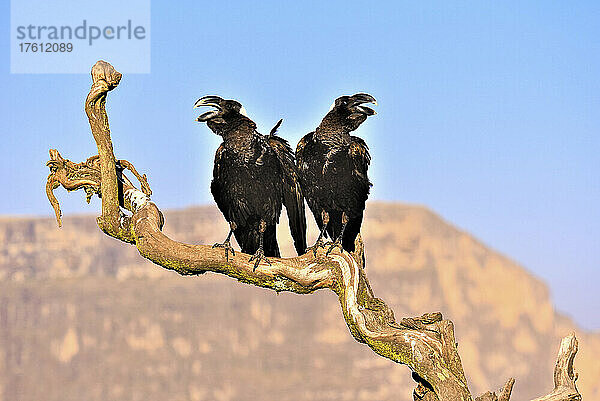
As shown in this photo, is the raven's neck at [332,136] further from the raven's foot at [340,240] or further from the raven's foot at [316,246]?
the raven's foot at [316,246]

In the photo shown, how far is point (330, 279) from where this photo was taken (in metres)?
8.11

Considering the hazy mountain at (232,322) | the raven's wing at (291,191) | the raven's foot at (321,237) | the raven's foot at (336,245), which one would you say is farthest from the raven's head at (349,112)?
the hazy mountain at (232,322)

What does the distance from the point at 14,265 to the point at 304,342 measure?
3584 cm

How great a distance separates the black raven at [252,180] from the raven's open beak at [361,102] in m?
0.86

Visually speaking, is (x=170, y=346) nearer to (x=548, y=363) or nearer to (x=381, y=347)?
(x=548, y=363)

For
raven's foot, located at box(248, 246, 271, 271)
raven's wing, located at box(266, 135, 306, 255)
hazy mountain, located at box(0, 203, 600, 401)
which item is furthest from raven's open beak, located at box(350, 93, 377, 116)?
hazy mountain, located at box(0, 203, 600, 401)

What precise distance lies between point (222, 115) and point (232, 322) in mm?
76708

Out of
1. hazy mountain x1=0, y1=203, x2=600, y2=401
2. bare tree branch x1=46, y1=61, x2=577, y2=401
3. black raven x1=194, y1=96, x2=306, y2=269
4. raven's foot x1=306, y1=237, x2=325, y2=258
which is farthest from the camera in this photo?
hazy mountain x1=0, y1=203, x2=600, y2=401

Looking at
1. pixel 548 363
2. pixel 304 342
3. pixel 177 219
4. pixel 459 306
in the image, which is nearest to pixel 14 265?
pixel 177 219

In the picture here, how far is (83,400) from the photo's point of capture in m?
75.1

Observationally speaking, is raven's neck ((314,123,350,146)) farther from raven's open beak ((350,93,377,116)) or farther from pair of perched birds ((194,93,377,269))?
raven's open beak ((350,93,377,116))

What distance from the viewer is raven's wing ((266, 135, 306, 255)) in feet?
26.3

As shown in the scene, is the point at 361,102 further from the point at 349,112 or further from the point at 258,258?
the point at 258,258

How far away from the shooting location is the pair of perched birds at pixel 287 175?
8.01m
